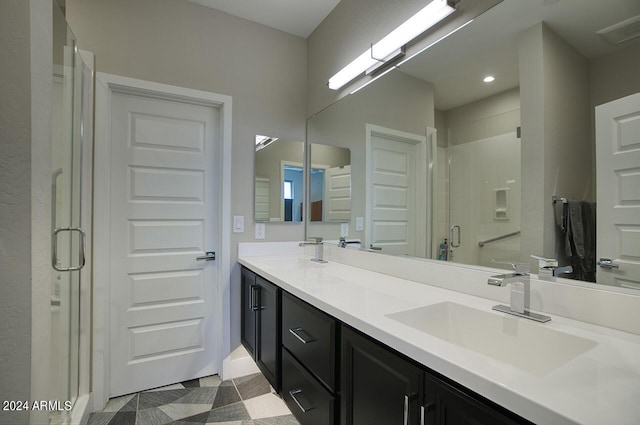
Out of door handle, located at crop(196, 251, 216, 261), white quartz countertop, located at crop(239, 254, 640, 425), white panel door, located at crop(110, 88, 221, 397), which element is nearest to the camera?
white quartz countertop, located at crop(239, 254, 640, 425)

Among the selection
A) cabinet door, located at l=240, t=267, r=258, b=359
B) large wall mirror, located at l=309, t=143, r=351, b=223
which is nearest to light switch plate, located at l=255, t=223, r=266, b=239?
cabinet door, located at l=240, t=267, r=258, b=359

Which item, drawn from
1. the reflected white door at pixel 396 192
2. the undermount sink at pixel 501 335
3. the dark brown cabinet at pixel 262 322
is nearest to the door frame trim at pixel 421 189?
the reflected white door at pixel 396 192

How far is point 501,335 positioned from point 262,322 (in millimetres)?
1239

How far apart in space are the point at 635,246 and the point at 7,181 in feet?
5.69

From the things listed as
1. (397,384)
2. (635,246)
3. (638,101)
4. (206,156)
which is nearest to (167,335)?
(206,156)

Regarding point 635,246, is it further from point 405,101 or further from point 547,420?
point 405,101

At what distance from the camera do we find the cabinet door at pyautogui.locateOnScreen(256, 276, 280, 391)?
4.95 ft

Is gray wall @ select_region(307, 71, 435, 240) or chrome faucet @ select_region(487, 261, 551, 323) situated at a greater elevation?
gray wall @ select_region(307, 71, 435, 240)

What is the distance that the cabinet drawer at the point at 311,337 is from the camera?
107cm

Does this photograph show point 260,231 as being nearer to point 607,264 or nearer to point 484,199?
point 484,199

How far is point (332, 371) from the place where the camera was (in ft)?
3.46

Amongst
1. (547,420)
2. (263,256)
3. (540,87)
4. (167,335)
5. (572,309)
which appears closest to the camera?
(547,420)

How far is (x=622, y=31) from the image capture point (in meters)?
0.83

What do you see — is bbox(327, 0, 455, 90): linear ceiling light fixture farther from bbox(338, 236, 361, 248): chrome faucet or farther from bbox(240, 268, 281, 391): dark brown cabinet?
bbox(240, 268, 281, 391): dark brown cabinet
